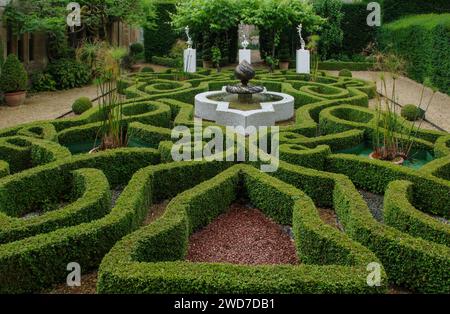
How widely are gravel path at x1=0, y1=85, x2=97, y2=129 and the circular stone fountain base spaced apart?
4301mm

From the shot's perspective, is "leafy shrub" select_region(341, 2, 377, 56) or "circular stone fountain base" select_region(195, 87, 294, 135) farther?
"leafy shrub" select_region(341, 2, 377, 56)

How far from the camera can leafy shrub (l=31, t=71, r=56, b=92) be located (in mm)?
19547

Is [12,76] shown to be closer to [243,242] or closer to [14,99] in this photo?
[14,99]

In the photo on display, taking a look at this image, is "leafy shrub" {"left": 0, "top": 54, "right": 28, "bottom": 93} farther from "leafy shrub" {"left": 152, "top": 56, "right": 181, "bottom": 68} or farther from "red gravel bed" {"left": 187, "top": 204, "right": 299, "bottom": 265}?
"leafy shrub" {"left": 152, "top": 56, "right": 181, "bottom": 68}

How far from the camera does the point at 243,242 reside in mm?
6809

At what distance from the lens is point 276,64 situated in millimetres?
24938

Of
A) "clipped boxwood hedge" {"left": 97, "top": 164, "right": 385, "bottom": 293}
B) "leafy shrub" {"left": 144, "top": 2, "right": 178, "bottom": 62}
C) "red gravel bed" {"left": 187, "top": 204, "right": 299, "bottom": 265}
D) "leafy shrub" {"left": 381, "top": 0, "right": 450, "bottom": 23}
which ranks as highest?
"leafy shrub" {"left": 381, "top": 0, "right": 450, "bottom": 23}

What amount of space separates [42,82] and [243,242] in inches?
602

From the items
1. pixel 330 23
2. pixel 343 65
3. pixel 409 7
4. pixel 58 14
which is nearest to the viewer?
Result: pixel 58 14

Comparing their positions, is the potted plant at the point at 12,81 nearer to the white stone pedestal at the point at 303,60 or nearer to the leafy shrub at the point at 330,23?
the white stone pedestal at the point at 303,60

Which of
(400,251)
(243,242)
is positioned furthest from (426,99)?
(400,251)

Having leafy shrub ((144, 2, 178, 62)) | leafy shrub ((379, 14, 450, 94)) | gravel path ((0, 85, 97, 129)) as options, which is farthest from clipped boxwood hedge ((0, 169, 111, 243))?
leafy shrub ((144, 2, 178, 62))

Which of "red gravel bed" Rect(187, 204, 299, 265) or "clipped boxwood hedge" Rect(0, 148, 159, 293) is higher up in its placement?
"clipped boxwood hedge" Rect(0, 148, 159, 293)

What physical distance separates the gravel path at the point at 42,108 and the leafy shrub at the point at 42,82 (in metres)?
0.51
